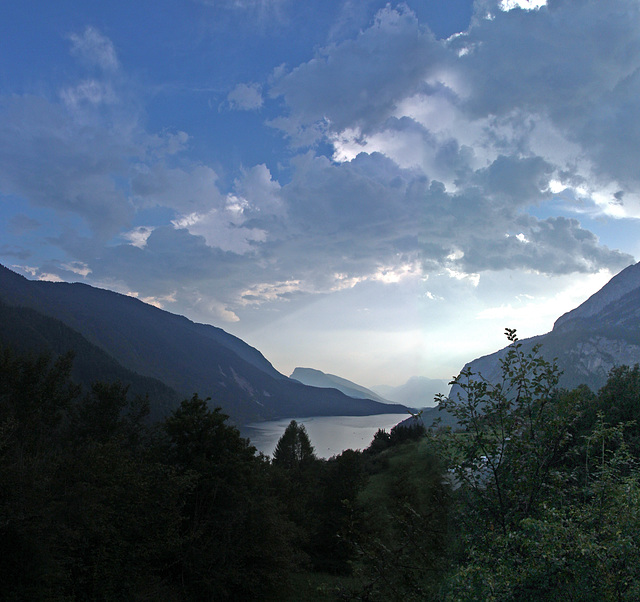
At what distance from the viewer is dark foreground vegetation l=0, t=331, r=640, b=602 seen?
231 inches

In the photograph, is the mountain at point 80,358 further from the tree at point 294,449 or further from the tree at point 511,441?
the tree at point 511,441

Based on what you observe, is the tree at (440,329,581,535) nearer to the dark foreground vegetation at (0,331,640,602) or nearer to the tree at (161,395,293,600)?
the dark foreground vegetation at (0,331,640,602)

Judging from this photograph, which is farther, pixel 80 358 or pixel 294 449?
pixel 80 358

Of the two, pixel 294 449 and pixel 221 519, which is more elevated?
pixel 221 519

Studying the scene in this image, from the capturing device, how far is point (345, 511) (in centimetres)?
3136

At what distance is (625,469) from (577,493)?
21.6 feet

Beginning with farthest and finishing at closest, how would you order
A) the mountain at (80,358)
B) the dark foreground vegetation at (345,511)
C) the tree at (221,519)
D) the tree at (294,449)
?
the mountain at (80,358)
the tree at (294,449)
the tree at (221,519)
the dark foreground vegetation at (345,511)

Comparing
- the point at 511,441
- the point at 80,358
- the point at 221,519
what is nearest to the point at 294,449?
the point at 221,519

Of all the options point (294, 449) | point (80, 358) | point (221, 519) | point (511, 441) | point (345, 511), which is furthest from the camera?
point (80, 358)

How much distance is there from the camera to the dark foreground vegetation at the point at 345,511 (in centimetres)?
586

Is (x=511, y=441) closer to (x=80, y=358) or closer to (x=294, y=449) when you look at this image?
(x=294, y=449)

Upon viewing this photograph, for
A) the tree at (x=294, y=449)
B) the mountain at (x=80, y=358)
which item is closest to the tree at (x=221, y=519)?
the tree at (x=294, y=449)

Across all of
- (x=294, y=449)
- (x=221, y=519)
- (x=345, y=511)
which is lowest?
(x=294, y=449)

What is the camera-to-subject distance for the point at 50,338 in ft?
612
